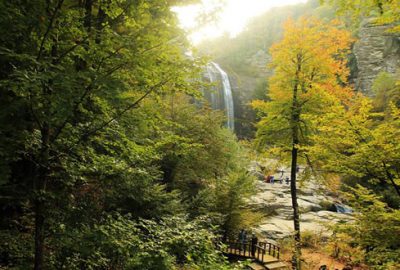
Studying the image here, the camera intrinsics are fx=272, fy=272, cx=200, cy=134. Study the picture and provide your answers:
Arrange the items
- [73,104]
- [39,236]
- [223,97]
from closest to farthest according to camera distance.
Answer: [73,104] → [39,236] → [223,97]

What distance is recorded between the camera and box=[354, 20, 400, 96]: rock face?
32.1 m

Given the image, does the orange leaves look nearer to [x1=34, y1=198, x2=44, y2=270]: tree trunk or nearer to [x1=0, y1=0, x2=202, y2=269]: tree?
[x1=0, y1=0, x2=202, y2=269]: tree

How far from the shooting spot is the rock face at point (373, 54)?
32.1 metres

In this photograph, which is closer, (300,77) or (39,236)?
(39,236)

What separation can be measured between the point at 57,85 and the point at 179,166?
9.08 meters

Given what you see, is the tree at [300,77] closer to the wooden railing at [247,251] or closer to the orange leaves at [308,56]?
the orange leaves at [308,56]

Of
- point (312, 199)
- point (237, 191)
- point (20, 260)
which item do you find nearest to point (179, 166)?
point (237, 191)

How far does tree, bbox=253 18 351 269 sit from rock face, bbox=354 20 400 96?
90.4 ft

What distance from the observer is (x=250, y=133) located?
38.6 meters

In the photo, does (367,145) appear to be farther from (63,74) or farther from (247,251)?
(247,251)

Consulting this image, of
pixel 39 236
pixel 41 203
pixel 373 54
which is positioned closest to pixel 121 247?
pixel 39 236

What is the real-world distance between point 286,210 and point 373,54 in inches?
1034

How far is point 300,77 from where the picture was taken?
32.8 ft

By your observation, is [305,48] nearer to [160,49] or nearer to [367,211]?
[367,211]
